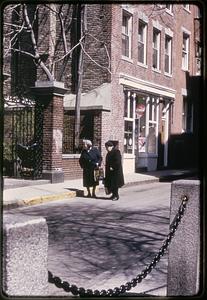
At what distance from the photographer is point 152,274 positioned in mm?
5676

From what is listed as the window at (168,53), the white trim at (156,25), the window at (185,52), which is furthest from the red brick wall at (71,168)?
the window at (185,52)

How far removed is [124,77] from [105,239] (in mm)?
11409

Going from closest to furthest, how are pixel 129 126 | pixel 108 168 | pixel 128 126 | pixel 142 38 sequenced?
pixel 129 126
pixel 128 126
pixel 108 168
pixel 142 38

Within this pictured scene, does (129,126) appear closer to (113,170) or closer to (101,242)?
(113,170)

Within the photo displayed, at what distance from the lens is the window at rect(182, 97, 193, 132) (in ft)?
79.9

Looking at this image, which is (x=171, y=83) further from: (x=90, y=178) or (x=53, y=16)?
(x=90, y=178)

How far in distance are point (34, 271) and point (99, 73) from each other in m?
15.0

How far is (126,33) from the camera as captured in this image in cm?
1881

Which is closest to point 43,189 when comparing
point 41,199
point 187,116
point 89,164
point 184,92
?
point 89,164

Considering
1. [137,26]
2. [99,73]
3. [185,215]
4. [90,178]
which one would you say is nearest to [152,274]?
[185,215]

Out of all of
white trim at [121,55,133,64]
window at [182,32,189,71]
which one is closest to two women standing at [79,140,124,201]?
white trim at [121,55,133,64]

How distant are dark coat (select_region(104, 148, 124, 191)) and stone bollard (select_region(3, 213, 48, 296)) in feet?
23.5

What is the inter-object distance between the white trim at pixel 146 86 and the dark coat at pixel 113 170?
7027 millimetres

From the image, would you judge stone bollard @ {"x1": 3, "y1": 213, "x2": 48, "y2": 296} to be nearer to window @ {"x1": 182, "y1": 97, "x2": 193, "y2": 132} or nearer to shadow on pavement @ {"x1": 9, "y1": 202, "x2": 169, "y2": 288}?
shadow on pavement @ {"x1": 9, "y1": 202, "x2": 169, "y2": 288}
